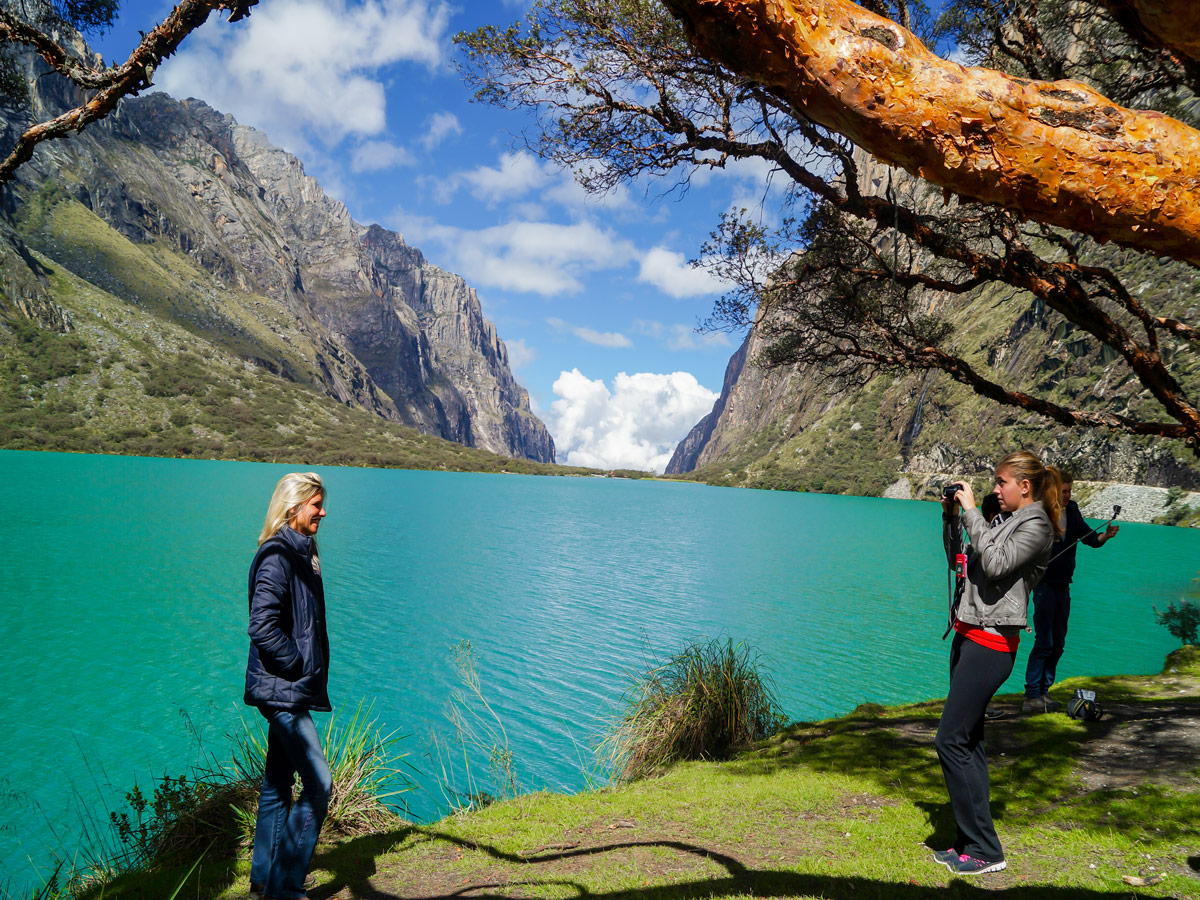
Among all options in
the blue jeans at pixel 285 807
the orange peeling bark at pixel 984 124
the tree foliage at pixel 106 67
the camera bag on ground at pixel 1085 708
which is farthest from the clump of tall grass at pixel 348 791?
the camera bag on ground at pixel 1085 708

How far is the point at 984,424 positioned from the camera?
122 m

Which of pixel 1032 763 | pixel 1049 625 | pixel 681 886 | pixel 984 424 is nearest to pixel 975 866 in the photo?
pixel 681 886

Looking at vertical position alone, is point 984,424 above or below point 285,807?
above

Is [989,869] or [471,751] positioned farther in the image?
[471,751]

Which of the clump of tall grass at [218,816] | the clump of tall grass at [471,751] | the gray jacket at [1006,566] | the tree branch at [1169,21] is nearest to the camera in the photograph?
the tree branch at [1169,21]

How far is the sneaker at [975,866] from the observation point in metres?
3.44

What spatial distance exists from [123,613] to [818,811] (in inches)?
753

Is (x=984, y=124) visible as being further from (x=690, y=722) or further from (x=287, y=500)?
(x=690, y=722)

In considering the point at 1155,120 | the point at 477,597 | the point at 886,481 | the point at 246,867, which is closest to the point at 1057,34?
the point at 1155,120

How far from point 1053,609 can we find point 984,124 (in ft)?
22.9

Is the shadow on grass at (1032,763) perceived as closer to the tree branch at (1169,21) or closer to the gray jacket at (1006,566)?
the gray jacket at (1006,566)

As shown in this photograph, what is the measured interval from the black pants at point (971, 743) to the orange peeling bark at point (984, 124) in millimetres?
2726

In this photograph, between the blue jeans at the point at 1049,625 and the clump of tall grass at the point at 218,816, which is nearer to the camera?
the clump of tall grass at the point at 218,816

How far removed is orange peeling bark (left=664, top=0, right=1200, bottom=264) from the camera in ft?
4.73
